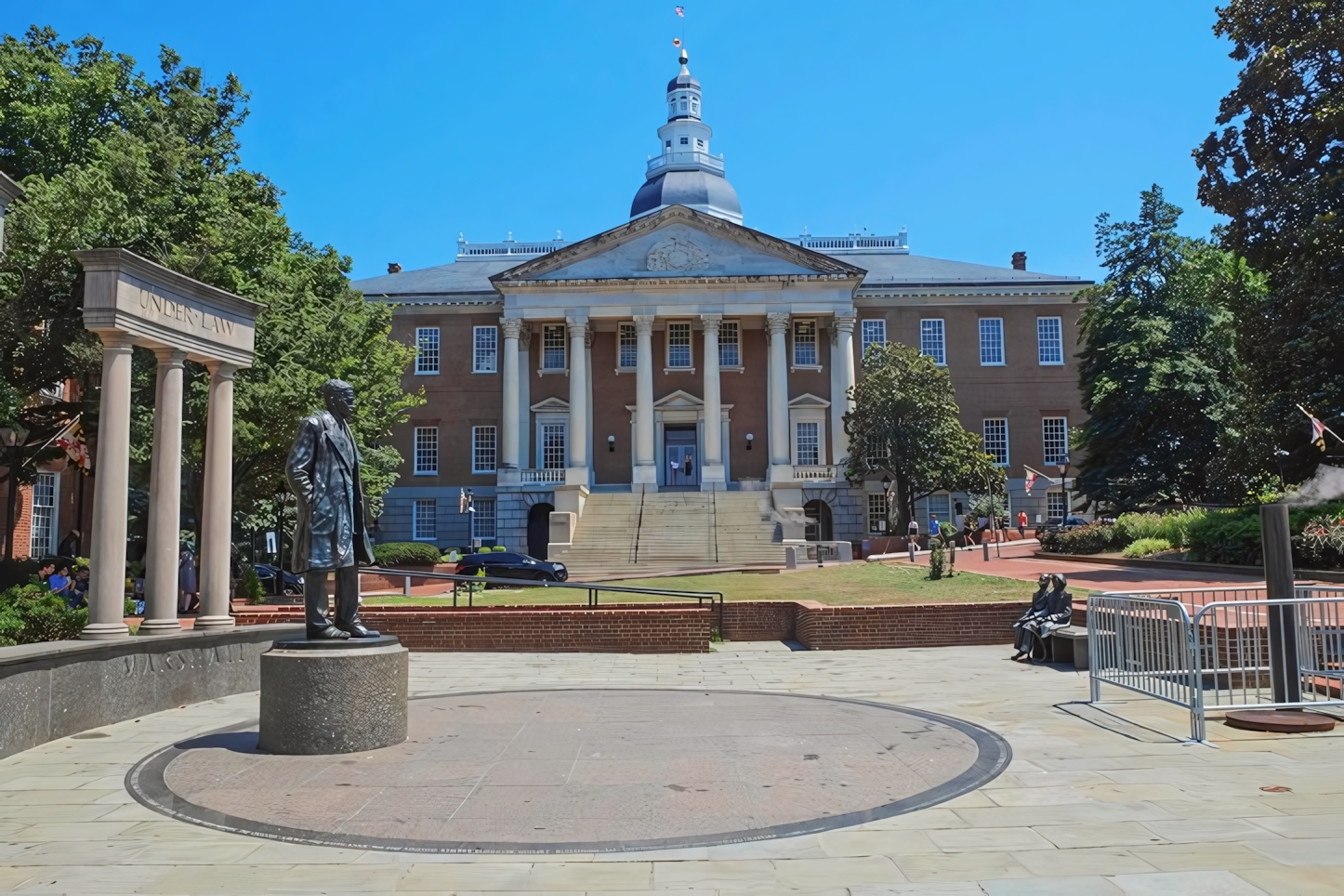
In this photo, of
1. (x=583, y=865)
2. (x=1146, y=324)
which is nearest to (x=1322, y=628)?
(x=583, y=865)

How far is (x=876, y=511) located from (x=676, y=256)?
1513 cm

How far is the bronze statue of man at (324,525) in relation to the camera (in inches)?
336

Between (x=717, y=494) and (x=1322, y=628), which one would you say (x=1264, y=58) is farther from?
(x=717, y=494)

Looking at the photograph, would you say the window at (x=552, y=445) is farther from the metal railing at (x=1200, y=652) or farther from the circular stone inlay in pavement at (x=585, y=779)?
the metal railing at (x=1200, y=652)

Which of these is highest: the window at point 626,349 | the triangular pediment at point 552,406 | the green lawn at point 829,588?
the window at point 626,349

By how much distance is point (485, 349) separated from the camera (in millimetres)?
52344

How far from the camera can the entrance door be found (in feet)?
165

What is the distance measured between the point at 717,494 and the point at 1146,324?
18.1m

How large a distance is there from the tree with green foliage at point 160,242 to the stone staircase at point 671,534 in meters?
10.6

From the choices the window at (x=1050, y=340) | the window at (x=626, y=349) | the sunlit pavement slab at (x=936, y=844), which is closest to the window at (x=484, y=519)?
the window at (x=626, y=349)

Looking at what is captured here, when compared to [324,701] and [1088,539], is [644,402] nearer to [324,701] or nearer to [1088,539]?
[1088,539]

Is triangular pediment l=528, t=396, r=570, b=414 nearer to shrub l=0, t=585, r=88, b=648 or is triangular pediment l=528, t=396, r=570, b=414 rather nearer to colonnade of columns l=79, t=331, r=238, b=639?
shrub l=0, t=585, r=88, b=648

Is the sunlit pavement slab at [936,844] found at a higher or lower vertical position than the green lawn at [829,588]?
lower

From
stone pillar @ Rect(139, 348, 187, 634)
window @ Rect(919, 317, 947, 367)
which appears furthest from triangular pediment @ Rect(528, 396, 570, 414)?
stone pillar @ Rect(139, 348, 187, 634)
